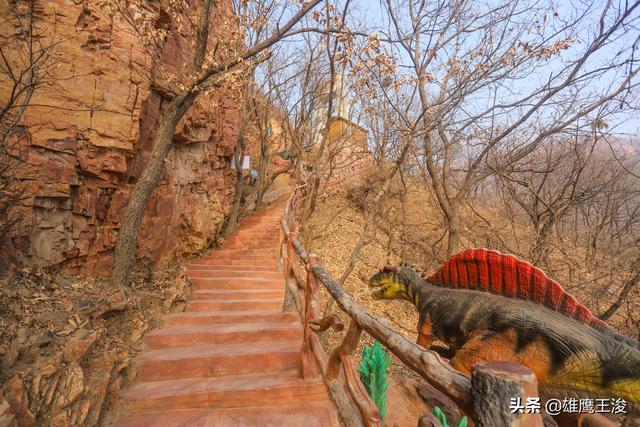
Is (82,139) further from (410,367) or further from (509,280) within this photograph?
(509,280)

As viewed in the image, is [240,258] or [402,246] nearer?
[240,258]

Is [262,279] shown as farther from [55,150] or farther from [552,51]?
[552,51]

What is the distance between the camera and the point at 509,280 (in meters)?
2.29

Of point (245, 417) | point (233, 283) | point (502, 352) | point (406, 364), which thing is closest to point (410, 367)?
point (406, 364)

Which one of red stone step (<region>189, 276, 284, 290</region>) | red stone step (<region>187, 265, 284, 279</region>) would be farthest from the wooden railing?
red stone step (<region>187, 265, 284, 279</region>)

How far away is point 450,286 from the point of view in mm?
2773

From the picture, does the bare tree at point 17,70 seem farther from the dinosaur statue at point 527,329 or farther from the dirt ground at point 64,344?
the dinosaur statue at point 527,329

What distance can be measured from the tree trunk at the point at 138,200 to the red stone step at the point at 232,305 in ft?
3.56

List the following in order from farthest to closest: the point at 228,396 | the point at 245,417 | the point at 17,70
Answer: the point at 17,70, the point at 228,396, the point at 245,417

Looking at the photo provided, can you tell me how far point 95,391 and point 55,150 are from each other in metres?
3.34

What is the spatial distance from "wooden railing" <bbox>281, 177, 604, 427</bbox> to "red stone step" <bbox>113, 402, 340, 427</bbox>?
0.65ft

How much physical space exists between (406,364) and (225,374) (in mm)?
2505

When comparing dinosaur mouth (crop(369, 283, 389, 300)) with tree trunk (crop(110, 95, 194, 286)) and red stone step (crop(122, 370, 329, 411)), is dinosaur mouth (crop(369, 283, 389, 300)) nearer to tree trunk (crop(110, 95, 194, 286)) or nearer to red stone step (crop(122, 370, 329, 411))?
red stone step (crop(122, 370, 329, 411))

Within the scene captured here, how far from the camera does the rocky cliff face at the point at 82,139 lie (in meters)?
3.96
